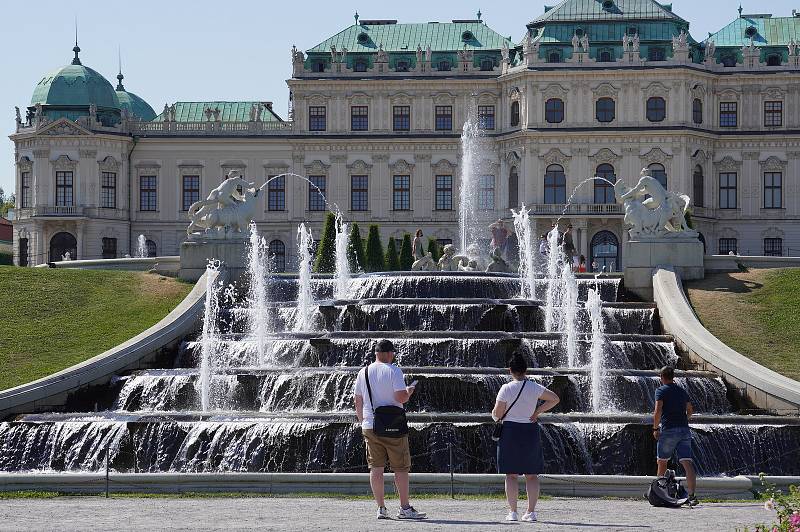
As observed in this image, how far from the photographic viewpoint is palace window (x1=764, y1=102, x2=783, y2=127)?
8088 centimetres

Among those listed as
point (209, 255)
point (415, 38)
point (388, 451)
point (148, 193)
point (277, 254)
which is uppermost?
point (415, 38)

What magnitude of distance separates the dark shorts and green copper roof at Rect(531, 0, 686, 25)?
201 ft

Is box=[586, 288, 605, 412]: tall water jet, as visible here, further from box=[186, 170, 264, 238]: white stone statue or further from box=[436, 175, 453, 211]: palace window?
box=[436, 175, 453, 211]: palace window

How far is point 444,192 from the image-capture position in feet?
274

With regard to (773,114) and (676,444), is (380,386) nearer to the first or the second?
(676,444)

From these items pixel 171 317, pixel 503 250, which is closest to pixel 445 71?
pixel 503 250

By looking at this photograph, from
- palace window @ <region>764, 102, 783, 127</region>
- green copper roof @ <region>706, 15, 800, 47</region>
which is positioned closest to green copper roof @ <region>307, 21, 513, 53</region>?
green copper roof @ <region>706, 15, 800, 47</region>

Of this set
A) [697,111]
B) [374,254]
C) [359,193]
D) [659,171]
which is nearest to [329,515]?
[374,254]

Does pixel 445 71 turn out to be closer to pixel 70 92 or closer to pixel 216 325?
pixel 70 92

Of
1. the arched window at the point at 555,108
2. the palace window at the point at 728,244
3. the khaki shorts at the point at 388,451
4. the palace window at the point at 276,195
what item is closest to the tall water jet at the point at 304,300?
the khaki shorts at the point at 388,451

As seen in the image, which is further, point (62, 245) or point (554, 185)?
point (62, 245)

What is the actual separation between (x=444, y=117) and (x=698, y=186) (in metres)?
13.6

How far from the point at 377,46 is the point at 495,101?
718 cm

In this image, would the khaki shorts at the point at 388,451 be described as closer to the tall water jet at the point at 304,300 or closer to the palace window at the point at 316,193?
the tall water jet at the point at 304,300
